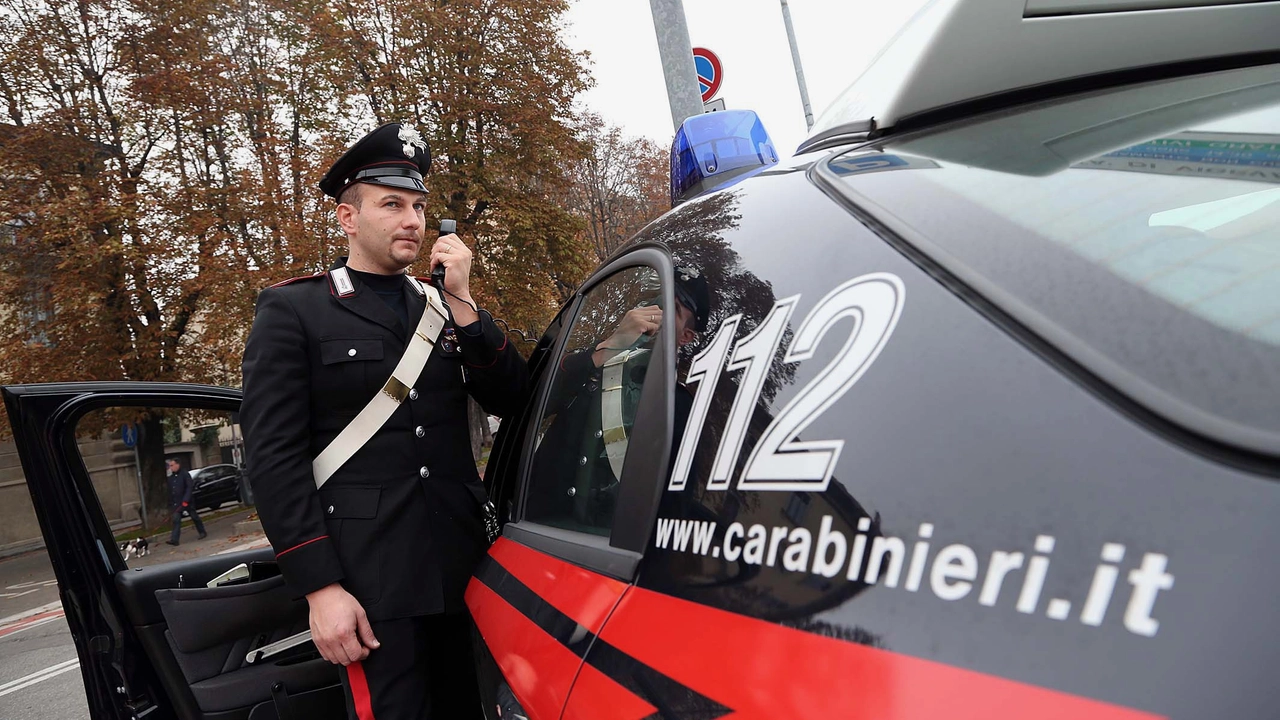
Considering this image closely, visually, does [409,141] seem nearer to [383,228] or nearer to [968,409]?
[383,228]

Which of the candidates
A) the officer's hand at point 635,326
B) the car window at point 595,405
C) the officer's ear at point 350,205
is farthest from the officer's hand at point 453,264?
the officer's hand at point 635,326

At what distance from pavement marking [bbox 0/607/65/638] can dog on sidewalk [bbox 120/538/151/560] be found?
8.74 m

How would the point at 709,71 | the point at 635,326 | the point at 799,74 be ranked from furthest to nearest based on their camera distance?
1. the point at 799,74
2. the point at 709,71
3. the point at 635,326

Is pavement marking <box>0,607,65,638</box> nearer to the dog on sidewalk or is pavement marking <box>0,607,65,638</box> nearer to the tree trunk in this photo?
the tree trunk

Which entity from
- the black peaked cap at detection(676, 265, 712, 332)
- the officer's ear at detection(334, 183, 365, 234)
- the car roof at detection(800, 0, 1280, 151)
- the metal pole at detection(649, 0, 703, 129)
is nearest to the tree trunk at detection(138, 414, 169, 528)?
the metal pole at detection(649, 0, 703, 129)

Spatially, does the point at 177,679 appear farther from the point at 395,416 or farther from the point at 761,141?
the point at 761,141

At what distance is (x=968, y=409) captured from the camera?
0.66 metres

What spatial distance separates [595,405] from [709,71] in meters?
5.01

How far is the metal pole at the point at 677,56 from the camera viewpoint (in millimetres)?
4871

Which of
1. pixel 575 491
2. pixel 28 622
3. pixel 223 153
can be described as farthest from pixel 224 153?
pixel 575 491

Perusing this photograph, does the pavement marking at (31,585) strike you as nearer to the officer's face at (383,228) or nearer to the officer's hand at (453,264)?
the officer's face at (383,228)

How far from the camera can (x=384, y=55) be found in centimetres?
1725

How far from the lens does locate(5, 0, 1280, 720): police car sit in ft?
1.72

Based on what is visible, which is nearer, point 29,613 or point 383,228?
point 383,228
